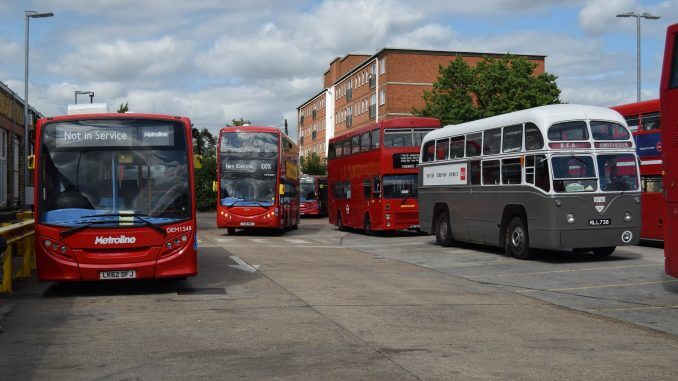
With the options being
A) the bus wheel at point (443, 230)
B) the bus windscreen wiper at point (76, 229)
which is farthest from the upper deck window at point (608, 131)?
the bus windscreen wiper at point (76, 229)

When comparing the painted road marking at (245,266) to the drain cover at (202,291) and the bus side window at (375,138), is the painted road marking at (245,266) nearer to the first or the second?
the drain cover at (202,291)

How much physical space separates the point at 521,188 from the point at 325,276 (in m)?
5.58

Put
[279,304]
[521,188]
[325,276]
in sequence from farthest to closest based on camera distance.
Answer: [521,188], [325,276], [279,304]

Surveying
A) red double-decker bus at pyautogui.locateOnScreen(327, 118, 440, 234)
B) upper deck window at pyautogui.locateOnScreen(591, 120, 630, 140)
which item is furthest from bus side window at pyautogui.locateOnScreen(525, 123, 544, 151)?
red double-decker bus at pyautogui.locateOnScreen(327, 118, 440, 234)

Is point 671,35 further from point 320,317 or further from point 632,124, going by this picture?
point 632,124

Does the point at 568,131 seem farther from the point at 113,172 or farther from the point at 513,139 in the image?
the point at 113,172

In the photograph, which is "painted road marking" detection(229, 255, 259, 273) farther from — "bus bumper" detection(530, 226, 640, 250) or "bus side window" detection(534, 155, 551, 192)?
"bus side window" detection(534, 155, 551, 192)

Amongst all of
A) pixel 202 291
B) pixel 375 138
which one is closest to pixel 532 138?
pixel 202 291

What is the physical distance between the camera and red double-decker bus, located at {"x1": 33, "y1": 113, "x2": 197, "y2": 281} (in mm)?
12000

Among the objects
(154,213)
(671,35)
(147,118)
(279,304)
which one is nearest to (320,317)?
(279,304)

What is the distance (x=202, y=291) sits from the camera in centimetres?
1287

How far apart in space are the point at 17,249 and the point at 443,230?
11858mm

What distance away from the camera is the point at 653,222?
2127 cm

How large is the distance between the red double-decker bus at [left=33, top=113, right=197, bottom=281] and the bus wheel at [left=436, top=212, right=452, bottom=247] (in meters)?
11.9
